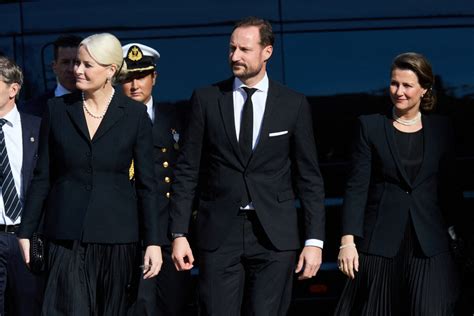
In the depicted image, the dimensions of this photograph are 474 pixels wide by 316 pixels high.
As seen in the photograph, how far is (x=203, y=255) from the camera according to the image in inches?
212

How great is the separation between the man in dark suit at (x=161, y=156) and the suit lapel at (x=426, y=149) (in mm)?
1458

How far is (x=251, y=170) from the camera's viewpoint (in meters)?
5.33

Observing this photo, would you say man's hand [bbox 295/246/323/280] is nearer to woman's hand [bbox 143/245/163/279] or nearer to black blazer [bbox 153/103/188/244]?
woman's hand [bbox 143/245/163/279]

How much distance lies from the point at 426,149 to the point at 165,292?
186cm

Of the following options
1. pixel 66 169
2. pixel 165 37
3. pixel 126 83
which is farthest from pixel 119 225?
pixel 165 37

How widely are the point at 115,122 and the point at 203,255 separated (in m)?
0.79

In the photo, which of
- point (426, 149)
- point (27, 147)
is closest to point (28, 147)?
point (27, 147)

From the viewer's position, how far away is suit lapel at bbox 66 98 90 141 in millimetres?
5172

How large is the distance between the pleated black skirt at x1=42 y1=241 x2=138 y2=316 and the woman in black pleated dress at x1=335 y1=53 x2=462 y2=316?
1143mm

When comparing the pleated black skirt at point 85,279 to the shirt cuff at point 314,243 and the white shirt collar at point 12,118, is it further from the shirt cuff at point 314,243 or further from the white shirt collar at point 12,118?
→ the white shirt collar at point 12,118

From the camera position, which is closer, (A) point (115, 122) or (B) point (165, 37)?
(A) point (115, 122)

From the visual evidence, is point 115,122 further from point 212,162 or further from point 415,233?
point 415,233

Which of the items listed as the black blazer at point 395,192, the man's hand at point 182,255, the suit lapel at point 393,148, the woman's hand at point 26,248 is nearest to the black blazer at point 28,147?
the woman's hand at point 26,248

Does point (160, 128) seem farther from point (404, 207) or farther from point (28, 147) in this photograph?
point (404, 207)
